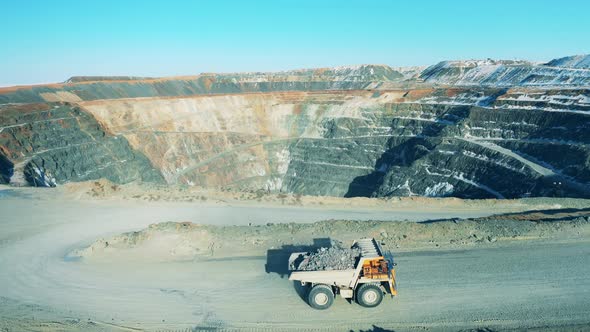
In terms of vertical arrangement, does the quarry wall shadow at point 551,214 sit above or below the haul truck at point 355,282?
below

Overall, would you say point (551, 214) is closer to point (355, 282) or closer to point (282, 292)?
point (355, 282)

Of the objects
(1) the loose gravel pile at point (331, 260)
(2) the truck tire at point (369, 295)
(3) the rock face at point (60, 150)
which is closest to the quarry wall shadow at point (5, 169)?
(3) the rock face at point (60, 150)

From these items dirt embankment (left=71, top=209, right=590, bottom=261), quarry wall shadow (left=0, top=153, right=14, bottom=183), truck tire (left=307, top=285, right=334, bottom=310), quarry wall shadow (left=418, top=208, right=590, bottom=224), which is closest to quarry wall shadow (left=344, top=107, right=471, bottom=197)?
quarry wall shadow (left=418, top=208, right=590, bottom=224)

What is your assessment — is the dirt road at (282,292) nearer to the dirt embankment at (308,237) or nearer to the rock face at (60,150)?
the dirt embankment at (308,237)

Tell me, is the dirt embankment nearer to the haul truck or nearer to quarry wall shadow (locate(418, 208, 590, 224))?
quarry wall shadow (locate(418, 208, 590, 224))

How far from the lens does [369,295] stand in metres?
13.2

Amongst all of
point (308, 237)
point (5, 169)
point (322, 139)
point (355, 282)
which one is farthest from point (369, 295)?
point (322, 139)

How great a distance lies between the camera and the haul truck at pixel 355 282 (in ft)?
43.0

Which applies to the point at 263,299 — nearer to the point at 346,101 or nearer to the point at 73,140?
the point at 73,140

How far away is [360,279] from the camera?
13.1 meters

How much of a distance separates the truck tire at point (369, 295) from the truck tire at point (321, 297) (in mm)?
897

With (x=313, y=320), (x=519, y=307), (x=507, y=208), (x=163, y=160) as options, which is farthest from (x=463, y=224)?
(x=163, y=160)

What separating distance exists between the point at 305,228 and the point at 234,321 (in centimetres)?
819

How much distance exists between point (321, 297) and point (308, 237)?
666 centimetres
